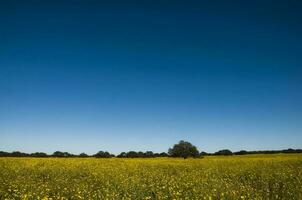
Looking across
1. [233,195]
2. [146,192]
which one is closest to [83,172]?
[146,192]

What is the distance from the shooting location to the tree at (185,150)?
66312 mm

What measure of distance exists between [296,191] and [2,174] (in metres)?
16.7

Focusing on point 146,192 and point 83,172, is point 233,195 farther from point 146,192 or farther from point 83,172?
point 83,172

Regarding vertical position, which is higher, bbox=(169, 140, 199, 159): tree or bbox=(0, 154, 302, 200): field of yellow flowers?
bbox=(169, 140, 199, 159): tree

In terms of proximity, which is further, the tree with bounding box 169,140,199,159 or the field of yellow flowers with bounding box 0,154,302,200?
the tree with bounding box 169,140,199,159

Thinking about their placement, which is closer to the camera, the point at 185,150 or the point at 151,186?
the point at 151,186

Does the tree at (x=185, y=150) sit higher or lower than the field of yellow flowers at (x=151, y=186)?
higher

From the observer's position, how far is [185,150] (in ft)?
219

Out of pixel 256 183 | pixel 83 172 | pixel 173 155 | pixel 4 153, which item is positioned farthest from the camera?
pixel 173 155

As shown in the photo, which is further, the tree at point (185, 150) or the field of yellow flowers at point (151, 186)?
the tree at point (185, 150)

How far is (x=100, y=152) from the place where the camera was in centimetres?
6669

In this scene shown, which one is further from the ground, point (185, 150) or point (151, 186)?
point (185, 150)

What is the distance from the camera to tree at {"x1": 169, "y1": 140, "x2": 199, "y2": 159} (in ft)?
218

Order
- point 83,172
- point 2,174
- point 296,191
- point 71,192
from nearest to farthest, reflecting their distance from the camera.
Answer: point 296,191
point 71,192
point 2,174
point 83,172
